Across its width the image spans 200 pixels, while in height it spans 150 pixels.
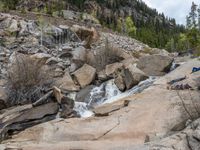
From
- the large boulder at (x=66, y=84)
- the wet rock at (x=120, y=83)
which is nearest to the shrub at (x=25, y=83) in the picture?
the large boulder at (x=66, y=84)

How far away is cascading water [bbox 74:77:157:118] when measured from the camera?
22734 millimetres

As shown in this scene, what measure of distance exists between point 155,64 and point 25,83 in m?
9.33

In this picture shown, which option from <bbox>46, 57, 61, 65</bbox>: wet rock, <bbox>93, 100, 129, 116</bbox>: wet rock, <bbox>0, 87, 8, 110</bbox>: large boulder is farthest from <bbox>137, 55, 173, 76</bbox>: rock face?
<bbox>0, 87, 8, 110</bbox>: large boulder

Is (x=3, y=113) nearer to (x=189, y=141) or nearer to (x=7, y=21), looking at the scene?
(x=189, y=141)

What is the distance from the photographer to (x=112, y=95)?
2486 centimetres

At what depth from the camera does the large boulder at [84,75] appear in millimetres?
27016

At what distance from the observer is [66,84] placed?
2672 cm

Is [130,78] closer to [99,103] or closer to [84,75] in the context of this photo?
[99,103]

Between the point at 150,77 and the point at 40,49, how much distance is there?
16.3 m

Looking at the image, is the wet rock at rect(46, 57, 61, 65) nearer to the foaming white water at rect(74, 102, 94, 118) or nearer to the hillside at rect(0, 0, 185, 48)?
the foaming white water at rect(74, 102, 94, 118)

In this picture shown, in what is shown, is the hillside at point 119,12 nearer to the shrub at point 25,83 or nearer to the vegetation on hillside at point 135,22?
the vegetation on hillside at point 135,22

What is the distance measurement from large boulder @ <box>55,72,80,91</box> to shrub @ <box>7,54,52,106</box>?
146 centimetres

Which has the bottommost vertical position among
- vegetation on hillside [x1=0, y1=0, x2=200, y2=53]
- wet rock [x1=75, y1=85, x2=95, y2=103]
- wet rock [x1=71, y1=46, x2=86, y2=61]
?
wet rock [x1=75, y1=85, x2=95, y2=103]

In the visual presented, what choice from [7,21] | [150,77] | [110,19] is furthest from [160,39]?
Answer: [150,77]
